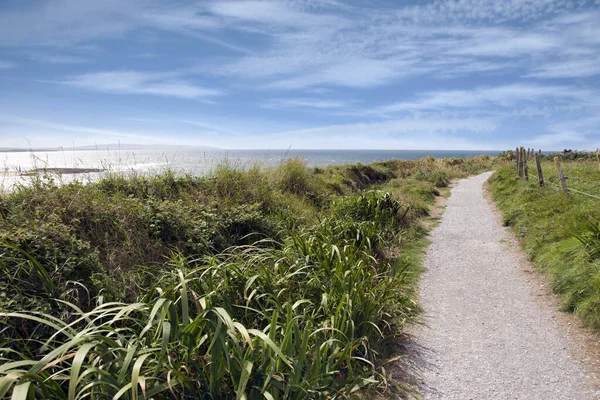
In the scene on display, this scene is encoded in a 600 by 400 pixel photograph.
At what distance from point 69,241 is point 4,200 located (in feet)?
4.93

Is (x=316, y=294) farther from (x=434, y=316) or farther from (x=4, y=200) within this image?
(x=4, y=200)

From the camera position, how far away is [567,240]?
19.6 feet

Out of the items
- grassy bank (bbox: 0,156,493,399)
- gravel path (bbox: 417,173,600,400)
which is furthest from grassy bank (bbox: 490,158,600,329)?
grassy bank (bbox: 0,156,493,399)

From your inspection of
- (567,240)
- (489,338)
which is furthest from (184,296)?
(567,240)

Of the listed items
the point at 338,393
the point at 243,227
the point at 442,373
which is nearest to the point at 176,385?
the point at 338,393

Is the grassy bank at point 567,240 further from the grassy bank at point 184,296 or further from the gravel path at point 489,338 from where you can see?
the grassy bank at point 184,296

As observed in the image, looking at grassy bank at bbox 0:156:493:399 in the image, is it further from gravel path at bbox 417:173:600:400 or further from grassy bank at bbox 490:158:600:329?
grassy bank at bbox 490:158:600:329

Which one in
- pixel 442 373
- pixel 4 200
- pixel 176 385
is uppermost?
pixel 4 200

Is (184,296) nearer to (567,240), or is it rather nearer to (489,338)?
(489,338)

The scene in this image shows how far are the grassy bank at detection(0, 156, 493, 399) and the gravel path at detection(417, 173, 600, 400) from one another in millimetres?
433

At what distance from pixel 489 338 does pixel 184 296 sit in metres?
3.34

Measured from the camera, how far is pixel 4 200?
5.07 metres

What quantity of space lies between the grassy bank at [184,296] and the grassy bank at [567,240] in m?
1.92

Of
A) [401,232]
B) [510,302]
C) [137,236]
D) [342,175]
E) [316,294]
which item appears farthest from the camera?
[342,175]
